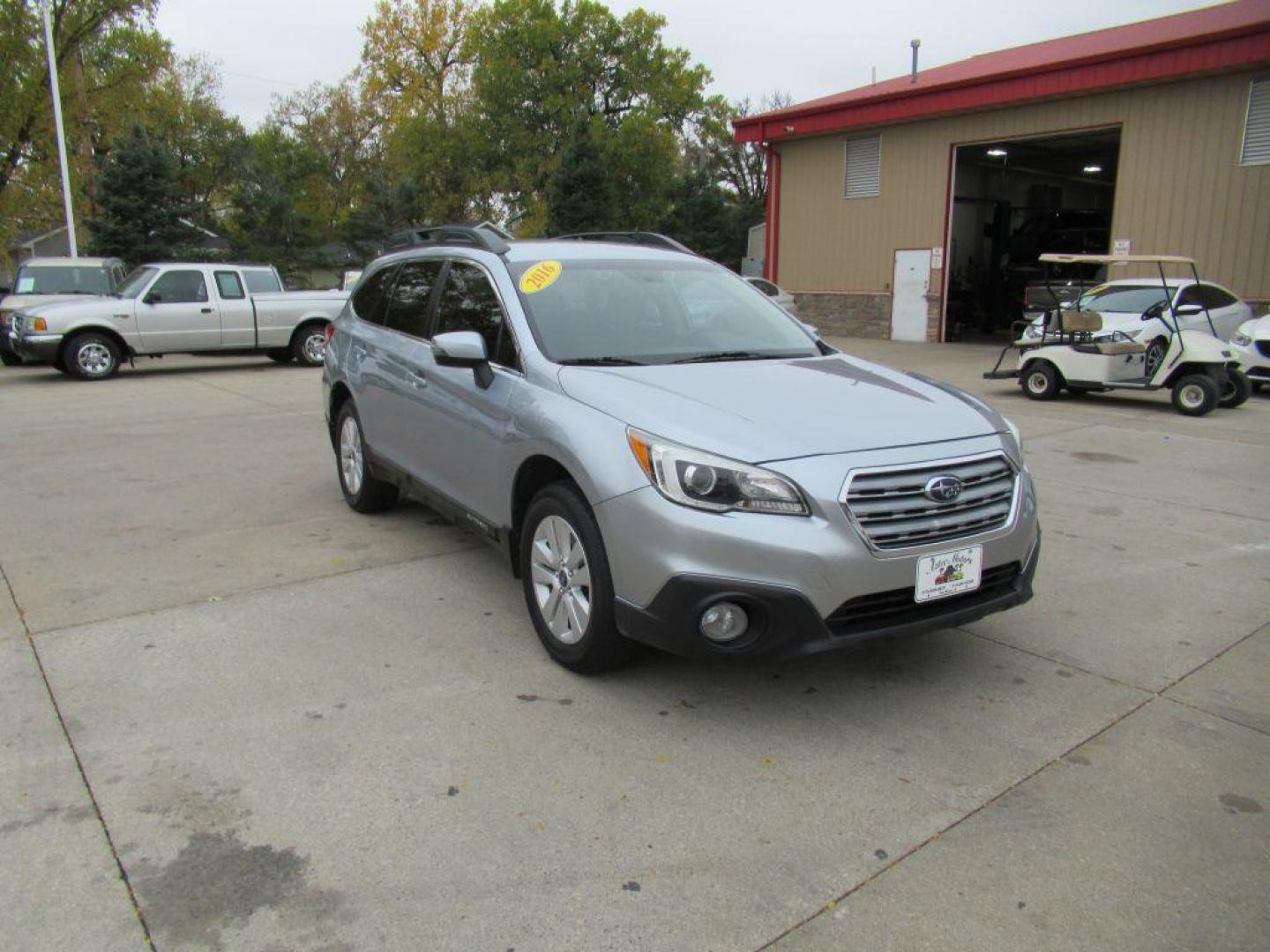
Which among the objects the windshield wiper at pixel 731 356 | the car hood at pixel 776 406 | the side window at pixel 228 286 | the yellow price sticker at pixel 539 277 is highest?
the yellow price sticker at pixel 539 277

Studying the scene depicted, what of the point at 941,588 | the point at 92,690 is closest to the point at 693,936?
the point at 941,588

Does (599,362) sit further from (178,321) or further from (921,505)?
(178,321)

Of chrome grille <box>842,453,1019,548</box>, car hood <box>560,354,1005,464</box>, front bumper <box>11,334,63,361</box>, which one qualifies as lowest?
front bumper <box>11,334,63,361</box>

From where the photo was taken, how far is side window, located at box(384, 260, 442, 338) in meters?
5.23

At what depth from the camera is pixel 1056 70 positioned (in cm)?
1802

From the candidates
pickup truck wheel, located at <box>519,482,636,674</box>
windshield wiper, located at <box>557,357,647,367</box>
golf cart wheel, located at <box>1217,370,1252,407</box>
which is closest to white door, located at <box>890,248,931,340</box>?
golf cart wheel, located at <box>1217,370,1252,407</box>

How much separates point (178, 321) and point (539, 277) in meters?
12.5

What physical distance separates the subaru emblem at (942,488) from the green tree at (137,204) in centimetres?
3115

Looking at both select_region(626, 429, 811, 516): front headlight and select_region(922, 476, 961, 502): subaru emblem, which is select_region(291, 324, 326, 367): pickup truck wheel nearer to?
select_region(626, 429, 811, 516): front headlight

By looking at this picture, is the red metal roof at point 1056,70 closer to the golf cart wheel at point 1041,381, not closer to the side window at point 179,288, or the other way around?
the golf cart wheel at point 1041,381

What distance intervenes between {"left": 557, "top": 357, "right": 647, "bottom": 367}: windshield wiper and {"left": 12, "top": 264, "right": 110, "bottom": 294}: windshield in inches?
606

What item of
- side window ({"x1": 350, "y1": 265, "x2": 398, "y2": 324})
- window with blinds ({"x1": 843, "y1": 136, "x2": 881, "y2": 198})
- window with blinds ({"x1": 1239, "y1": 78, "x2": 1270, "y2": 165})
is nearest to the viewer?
side window ({"x1": 350, "y1": 265, "x2": 398, "y2": 324})

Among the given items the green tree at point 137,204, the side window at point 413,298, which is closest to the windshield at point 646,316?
the side window at point 413,298

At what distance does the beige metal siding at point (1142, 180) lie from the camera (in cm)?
1644
